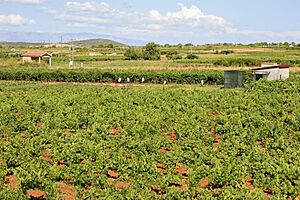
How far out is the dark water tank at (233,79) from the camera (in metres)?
39.8

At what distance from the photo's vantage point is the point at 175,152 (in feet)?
48.5

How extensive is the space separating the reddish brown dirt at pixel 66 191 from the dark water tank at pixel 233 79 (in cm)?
2936

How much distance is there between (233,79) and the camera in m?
39.9

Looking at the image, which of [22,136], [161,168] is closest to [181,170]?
[161,168]

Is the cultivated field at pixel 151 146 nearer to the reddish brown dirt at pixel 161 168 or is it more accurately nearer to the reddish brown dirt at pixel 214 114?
the reddish brown dirt at pixel 161 168

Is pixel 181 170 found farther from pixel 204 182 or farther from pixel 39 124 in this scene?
pixel 39 124

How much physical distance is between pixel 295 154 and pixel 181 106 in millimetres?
9533

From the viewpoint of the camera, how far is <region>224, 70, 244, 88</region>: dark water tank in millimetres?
39750

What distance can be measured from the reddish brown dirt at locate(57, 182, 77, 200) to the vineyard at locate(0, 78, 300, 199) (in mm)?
27

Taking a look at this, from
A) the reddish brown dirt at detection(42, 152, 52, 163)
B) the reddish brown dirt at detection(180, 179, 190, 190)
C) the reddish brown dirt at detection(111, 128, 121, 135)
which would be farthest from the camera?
the reddish brown dirt at detection(111, 128, 121, 135)

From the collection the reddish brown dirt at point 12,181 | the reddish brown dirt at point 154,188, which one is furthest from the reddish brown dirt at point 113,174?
the reddish brown dirt at point 12,181

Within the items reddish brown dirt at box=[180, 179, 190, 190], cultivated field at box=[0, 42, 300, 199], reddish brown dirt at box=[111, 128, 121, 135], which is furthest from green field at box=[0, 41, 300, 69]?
reddish brown dirt at box=[180, 179, 190, 190]

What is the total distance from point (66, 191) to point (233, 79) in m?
29.8

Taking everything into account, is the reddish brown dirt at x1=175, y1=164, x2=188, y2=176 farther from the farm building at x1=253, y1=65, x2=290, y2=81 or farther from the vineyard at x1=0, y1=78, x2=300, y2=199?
the farm building at x1=253, y1=65, x2=290, y2=81
